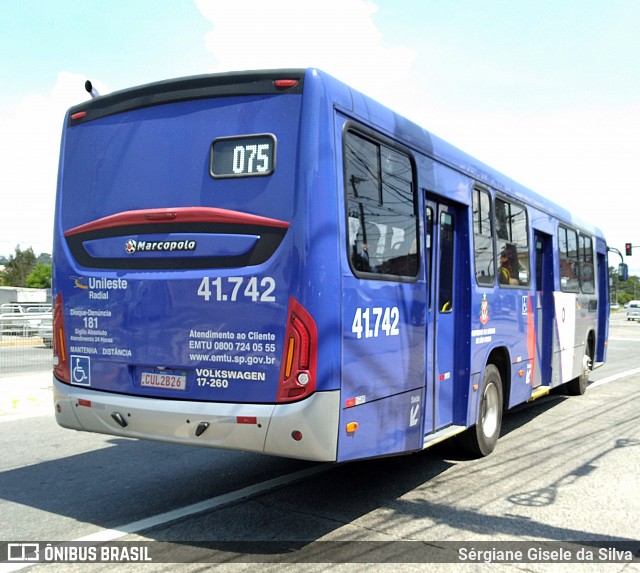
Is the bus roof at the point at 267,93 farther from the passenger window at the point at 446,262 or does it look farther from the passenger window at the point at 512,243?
the passenger window at the point at 512,243

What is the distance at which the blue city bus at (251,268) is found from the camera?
4.57 meters

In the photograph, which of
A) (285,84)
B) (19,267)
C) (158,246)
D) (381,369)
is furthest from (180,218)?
(19,267)

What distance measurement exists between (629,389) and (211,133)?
11596 mm

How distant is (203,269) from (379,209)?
A: 142 centimetres

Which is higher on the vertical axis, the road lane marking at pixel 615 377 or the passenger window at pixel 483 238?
the passenger window at pixel 483 238

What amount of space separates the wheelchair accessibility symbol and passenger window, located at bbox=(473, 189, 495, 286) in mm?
3981

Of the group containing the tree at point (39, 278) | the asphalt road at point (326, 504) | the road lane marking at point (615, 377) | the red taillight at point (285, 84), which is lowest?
the road lane marking at point (615, 377)

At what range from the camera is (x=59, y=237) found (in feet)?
18.6

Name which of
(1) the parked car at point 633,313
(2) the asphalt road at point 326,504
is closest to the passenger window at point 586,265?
(2) the asphalt road at point 326,504

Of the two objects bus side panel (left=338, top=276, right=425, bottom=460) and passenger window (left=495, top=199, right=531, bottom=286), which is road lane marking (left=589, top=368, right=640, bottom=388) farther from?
bus side panel (left=338, top=276, right=425, bottom=460)

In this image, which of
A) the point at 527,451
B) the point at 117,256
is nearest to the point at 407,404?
the point at 117,256

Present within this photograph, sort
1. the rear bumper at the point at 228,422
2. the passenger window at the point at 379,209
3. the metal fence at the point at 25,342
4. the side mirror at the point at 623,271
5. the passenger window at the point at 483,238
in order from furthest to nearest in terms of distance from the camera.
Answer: the metal fence at the point at 25,342 → the side mirror at the point at 623,271 → the passenger window at the point at 483,238 → the passenger window at the point at 379,209 → the rear bumper at the point at 228,422

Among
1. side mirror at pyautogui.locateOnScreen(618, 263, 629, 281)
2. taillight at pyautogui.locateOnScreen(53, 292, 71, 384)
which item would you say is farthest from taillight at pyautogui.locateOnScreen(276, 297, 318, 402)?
side mirror at pyautogui.locateOnScreen(618, 263, 629, 281)

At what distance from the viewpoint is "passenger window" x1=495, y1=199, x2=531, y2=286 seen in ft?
26.2
